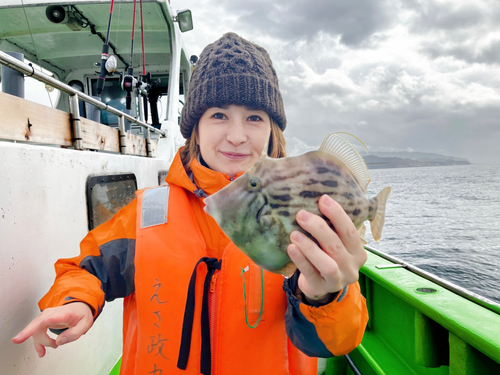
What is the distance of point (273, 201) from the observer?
107 cm

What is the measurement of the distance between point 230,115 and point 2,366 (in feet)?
5.72

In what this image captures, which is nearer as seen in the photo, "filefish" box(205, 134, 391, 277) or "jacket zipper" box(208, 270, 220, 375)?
"filefish" box(205, 134, 391, 277)

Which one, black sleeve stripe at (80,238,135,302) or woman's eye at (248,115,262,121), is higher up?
woman's eye at (248,115,262,121)

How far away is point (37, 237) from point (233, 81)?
146 centimetres

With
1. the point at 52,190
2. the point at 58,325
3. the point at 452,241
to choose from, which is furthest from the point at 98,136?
the point at 452,241

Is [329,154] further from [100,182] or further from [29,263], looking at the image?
[100,182]

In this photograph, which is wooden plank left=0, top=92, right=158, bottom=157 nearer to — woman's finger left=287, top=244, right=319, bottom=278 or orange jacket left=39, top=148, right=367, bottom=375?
orange jacket left=39, top=148, right=367, bottom=375

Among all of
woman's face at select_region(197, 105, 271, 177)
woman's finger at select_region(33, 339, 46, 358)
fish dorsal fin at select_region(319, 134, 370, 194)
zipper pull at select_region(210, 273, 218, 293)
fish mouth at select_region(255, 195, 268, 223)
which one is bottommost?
woman's finger at select_region(33, 339, 46, 358)

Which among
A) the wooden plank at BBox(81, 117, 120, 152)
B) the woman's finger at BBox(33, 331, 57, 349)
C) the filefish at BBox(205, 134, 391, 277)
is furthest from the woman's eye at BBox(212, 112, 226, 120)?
the wooden plank at BBox(81, 117, 120, 152)

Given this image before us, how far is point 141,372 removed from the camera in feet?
5.12

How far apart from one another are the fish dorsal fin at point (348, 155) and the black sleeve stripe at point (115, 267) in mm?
1248

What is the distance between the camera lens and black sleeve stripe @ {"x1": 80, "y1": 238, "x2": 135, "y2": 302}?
165 cm

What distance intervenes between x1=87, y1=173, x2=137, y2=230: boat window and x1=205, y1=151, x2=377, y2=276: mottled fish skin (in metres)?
1.71

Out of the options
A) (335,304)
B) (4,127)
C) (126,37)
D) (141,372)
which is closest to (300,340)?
(335,304)
